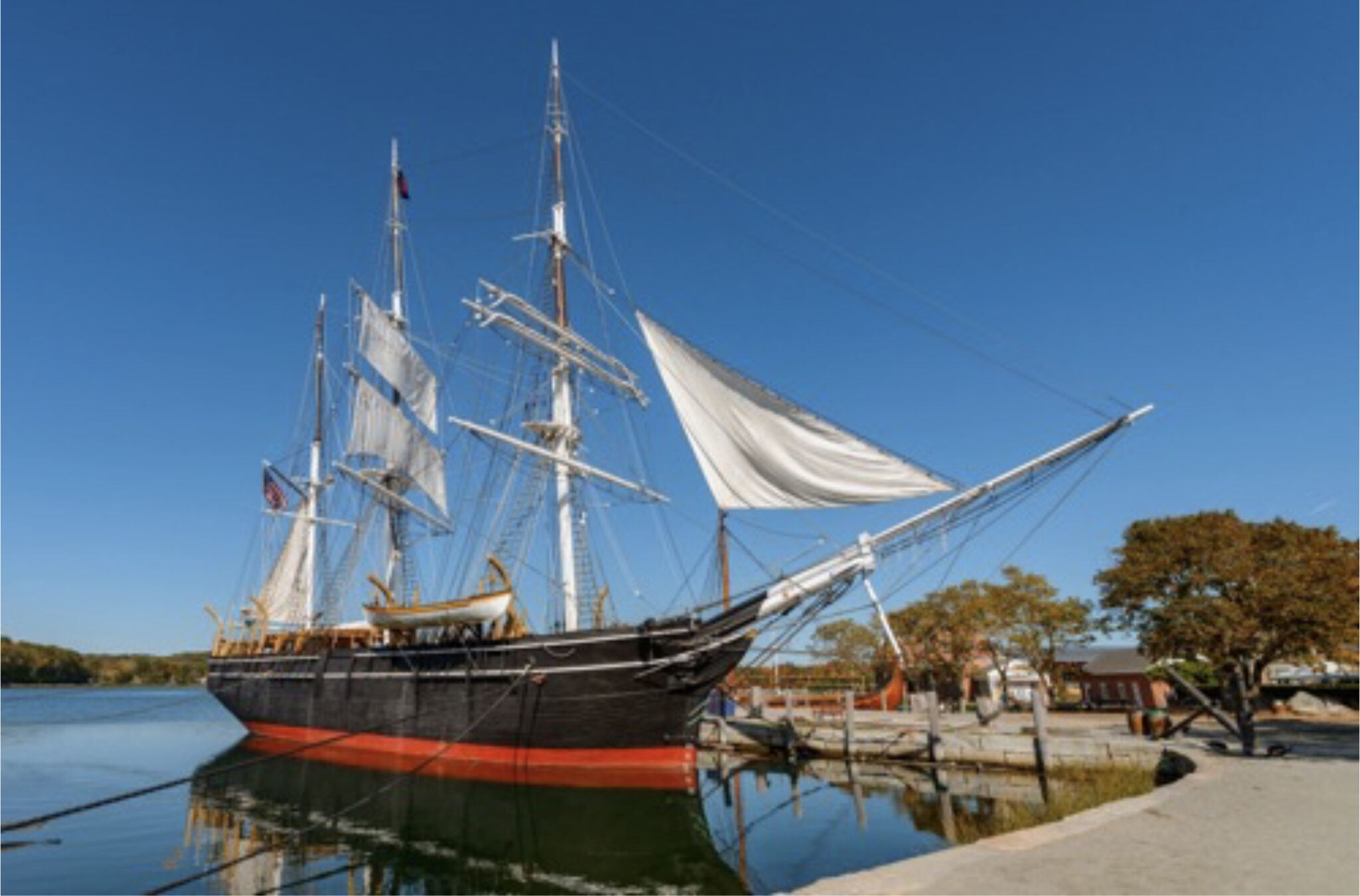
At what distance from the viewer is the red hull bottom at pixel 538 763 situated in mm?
19703

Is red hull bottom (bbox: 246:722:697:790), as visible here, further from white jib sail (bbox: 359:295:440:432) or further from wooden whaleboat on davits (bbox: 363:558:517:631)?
white jib sail (bbox: 359:295:440:432)

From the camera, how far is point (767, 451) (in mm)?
16484

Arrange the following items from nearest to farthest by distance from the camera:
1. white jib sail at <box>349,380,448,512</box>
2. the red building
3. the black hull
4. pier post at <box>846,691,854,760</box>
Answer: the black hull → pier post at <box>846,691,854,760</box> → the red building → white jib sail at <box>349,380,448,512</box>

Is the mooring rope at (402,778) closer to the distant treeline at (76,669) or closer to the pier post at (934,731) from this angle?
the pier post at (934,731)

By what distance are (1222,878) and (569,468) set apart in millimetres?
21424

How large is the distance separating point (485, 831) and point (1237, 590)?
75.3 feet

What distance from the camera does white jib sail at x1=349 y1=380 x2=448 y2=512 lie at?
1516 inches

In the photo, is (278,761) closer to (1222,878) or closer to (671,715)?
(671,715)

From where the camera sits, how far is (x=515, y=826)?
51.5ft

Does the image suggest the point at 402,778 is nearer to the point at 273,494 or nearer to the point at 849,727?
the point at 849,727

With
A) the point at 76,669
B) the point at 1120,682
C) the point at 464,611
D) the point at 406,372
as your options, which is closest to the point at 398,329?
the point at 406,372

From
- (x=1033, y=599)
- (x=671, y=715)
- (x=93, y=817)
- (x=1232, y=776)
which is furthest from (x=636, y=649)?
(x=1033, y=599)

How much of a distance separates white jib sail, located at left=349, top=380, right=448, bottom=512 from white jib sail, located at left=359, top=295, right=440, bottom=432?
3.49 ft

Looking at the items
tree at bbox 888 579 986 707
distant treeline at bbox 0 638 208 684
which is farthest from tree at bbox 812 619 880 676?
distant treeline at bbox 0 638 208 684
